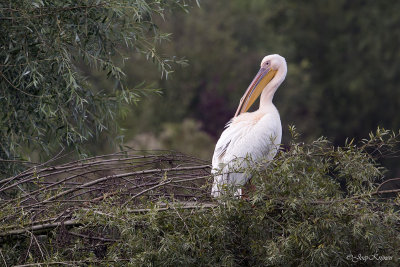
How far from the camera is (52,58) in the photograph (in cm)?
688

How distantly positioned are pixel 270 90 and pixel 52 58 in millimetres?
2162

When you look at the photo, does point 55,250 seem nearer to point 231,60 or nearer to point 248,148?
Result: point 248,148

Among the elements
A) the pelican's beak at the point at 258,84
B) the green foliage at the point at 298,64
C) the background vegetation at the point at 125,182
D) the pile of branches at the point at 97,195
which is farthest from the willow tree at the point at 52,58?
the green foliage at the point at 298,64

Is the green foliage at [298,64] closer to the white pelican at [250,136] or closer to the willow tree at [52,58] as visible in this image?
the willow tree at [52,58]

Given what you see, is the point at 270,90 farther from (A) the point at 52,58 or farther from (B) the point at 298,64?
(B) the point at 298,64

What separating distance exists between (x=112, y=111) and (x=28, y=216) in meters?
2.79

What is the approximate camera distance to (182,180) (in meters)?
5.30

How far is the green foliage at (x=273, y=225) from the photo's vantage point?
A: 483cm

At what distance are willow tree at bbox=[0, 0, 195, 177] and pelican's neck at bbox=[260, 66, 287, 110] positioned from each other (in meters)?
1.05

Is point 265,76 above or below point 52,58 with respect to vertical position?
below

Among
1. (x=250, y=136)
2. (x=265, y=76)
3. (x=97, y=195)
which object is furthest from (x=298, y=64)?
(x=97, y=195)

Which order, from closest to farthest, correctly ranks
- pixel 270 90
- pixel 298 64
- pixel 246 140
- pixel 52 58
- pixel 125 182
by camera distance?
1. pixel 125 182
2. pixel 246 140
3. pixel 52 58
4. pixel 270 90
5. pixel 298 64

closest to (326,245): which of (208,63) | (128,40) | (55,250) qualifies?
(55,250)

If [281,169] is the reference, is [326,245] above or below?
below
